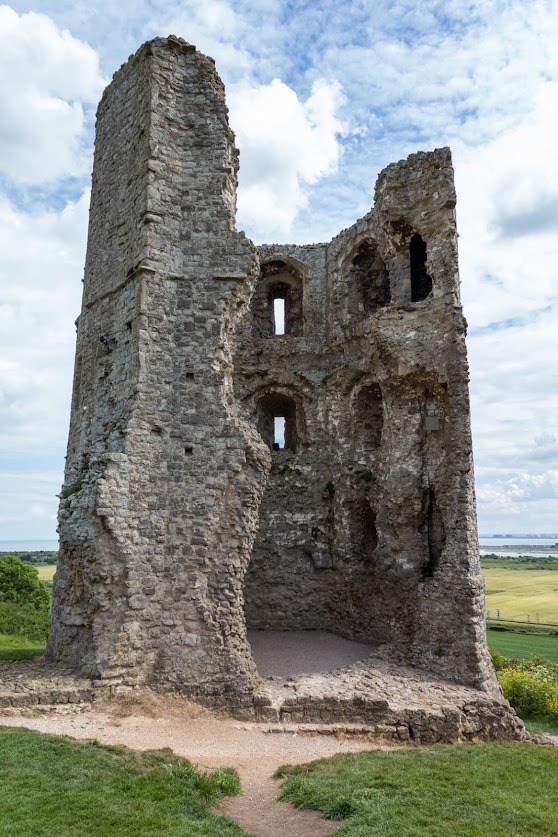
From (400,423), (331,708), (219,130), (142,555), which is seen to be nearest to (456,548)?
(400,423)

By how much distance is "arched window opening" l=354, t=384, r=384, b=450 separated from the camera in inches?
697

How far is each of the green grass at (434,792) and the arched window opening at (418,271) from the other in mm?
11448

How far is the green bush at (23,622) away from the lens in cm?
2062

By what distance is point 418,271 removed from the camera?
17.0m

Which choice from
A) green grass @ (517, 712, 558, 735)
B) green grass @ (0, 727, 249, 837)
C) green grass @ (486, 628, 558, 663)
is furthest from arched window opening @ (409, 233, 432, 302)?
green grass @ (486, 628, 558, 663)

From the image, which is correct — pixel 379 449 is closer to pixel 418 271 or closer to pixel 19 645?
pixel 418 271

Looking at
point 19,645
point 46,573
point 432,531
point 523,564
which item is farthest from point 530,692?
point 523,564

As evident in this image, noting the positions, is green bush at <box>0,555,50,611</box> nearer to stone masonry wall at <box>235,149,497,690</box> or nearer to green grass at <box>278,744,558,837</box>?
stone masonry wall at <box>235,149,497,690</box>

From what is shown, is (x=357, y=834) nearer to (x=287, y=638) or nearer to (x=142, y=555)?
(x=142, y=555)

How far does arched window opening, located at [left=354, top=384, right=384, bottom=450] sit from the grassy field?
24.5 metres

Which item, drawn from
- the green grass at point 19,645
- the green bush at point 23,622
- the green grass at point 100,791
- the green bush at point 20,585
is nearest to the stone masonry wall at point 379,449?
the green grass at point 19,645

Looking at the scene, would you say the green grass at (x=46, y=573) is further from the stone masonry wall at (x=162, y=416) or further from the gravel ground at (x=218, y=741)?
the gravel ground at (x=218, y=741)

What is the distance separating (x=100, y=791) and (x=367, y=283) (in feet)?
52.4

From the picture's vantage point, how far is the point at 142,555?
1041cm
